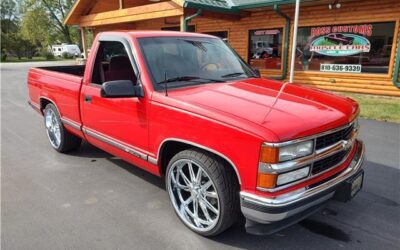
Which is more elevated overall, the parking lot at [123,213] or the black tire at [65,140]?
the black tire at [65,140]

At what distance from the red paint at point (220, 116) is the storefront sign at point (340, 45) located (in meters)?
8.29

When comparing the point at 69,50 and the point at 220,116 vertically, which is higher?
the point at 69,50

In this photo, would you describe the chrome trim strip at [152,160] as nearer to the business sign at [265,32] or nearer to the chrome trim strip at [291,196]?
the chrome trim strip at [291,196]

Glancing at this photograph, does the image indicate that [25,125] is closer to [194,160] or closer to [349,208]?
[194,160]

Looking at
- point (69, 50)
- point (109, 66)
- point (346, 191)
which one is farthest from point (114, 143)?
point (69, 50)

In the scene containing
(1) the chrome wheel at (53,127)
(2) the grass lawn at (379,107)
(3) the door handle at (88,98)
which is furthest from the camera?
(2) the grass lawn at (379,107)

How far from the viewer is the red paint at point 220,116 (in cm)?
251

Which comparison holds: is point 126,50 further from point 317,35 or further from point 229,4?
point 317,35

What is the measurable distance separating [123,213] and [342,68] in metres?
9.99

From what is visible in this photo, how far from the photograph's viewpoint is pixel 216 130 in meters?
2.66

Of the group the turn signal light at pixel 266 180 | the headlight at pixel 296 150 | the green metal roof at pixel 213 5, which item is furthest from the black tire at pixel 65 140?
the green metal roof at pixel 213 5

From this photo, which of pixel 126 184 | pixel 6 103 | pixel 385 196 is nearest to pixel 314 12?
pixel 385 196

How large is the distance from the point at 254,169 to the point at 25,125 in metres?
6.49

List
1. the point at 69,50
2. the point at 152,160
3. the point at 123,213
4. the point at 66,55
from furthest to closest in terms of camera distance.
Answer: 1. the point at 69,50
2. the point at 66,55
3. the point at 123,213
4. the point at 152,160
